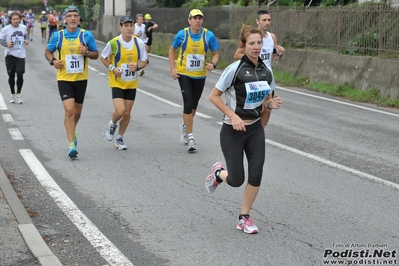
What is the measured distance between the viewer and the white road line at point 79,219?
6277 mm

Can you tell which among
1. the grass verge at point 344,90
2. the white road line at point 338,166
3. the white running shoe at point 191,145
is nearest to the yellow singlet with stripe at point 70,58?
the white running shoe at point 191,145

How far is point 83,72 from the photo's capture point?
35.0 ft

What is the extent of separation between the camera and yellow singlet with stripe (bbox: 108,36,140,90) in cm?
1074

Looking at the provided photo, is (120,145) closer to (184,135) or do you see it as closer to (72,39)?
(184,135)

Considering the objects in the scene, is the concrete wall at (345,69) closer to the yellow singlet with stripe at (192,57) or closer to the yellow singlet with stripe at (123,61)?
the yellow singlet with stripe at (192,57)

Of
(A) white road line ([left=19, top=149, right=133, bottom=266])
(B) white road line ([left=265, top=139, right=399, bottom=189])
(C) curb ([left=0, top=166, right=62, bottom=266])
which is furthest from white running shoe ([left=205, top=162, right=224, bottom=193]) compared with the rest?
(B) white road line ([left=265, top=139, right=399, bottom=189])

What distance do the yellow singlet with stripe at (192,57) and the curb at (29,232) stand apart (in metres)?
3.53

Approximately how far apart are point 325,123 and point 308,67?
7646 mm

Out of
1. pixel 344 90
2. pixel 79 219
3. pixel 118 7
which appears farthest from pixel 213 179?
pixel 118 7

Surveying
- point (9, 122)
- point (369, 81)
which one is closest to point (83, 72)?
point (9, 122)

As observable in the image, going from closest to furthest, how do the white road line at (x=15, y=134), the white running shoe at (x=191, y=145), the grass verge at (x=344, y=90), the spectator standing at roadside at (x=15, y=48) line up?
the white running shoe at (x=191, y=145)
the white road line at (x=15, y=134)
the spectator standing at roadside at (x=15, y=48)
the grass verge at (x=344, y=90)

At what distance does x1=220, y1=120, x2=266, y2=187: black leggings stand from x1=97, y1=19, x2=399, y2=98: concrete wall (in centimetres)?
1075

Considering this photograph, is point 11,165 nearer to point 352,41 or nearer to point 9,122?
point 9,122

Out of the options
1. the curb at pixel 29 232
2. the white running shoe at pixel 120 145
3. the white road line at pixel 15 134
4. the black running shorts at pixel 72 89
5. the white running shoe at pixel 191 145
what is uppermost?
the black running shorts at pixel 72 89
